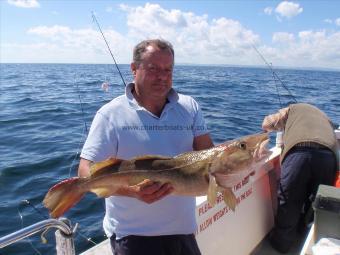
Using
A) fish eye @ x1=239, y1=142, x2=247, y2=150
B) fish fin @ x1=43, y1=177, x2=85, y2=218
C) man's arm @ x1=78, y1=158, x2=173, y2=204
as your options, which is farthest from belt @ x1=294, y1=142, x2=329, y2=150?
fish fin @ x1=43, y1=177, x2=85, y2=218

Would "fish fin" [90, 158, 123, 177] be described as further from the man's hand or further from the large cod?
the man's hand

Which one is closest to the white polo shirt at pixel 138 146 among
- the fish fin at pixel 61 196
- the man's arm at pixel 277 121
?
the fish fin at pixel 61 196

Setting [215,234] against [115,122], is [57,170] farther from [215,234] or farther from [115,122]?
[115,122]

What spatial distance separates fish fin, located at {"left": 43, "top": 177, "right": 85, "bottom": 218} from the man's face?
0.82 m

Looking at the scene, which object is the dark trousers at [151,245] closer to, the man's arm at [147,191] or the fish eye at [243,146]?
the man's arm at [147,191]

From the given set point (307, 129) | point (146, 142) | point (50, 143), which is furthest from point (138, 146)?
point (50, 143)

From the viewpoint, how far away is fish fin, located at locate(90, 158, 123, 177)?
254 centimetres

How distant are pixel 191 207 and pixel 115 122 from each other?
879mm

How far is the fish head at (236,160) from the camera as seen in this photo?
102 inches

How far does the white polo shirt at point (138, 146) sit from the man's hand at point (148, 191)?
193 mm

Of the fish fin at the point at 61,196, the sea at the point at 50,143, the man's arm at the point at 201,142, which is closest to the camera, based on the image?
the fish fin at the point at 61,196

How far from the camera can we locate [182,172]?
8.54ft

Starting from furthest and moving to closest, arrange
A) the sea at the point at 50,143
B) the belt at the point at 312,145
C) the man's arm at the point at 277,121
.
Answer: the sea at the point at 50,143
the man's arm at the point at 277,121
the belt at the point at 312,145

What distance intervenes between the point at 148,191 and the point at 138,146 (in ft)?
1.23
